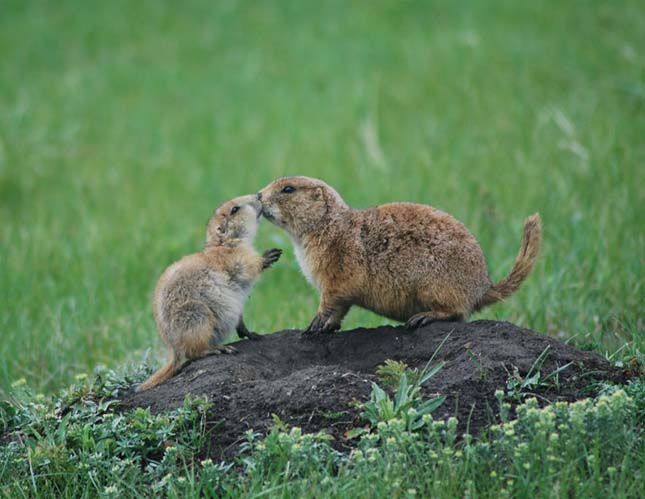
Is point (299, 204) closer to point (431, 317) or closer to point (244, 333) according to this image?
point (244, 333)

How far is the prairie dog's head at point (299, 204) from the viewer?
5.98 meters

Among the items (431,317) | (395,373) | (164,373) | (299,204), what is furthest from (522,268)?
(164,373)

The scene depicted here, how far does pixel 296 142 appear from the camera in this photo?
11930 millimetres

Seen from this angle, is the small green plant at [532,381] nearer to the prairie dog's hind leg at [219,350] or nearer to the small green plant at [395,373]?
the small green plant at [395,373]

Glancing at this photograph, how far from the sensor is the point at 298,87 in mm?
14211

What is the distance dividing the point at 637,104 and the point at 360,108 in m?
3.38

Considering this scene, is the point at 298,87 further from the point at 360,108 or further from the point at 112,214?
the point at 112,214

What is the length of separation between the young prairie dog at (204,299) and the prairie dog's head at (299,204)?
168mm

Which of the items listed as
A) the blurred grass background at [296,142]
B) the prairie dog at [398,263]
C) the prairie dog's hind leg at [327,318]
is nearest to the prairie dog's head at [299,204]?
the prairie dog at [398,263]

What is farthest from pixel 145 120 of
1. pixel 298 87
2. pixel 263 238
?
pixel 263 238

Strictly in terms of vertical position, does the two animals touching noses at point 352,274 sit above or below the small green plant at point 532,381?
above

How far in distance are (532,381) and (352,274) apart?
1.35 metres

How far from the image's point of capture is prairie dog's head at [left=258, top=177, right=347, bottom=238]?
5980 mm

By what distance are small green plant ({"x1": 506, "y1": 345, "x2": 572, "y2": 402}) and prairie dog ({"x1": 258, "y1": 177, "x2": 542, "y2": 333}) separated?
0.75 meters
